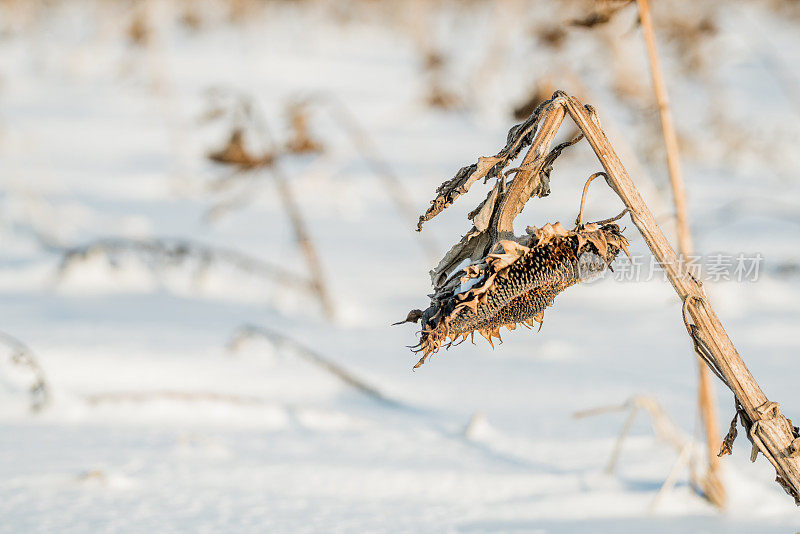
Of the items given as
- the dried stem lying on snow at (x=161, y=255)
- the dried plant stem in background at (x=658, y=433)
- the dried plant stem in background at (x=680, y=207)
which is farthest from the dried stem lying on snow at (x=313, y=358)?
the dried plant stem in background at (x=680, y=207)

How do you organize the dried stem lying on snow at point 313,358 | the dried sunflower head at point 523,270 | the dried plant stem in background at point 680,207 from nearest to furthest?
the dried sunflower head at point 523,270 → the dried plant stem in background at point 680,207 → the dried stem lying on snow at point 313,358

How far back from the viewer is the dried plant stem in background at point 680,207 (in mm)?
1212

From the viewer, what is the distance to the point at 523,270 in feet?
2.56

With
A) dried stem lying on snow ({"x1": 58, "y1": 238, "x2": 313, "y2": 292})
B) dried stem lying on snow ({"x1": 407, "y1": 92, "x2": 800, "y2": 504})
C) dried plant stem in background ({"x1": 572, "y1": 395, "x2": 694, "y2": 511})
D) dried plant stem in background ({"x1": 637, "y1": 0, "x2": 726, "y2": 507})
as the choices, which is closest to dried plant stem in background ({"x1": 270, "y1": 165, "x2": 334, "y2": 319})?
dried stem lying on snow ({"x1": 58, "y1": 238, "x2": 313, "y2": 292})

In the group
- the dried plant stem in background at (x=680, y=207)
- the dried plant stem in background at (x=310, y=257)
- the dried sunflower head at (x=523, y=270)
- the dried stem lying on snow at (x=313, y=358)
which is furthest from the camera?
the dried plant stem in background at (x=310, y=257)

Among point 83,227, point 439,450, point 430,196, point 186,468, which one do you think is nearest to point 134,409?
point 186,468

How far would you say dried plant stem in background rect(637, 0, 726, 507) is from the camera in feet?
3.98

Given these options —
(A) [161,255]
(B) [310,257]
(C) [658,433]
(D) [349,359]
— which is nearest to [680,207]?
(C) [658,433]

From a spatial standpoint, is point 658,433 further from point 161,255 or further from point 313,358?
point 161,255

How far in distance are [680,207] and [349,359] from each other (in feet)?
4.65

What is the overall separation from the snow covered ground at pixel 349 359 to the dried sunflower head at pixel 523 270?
62 centimetres

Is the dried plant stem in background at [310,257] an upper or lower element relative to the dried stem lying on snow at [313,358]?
upper

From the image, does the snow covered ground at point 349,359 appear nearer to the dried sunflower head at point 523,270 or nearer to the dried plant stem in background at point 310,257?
the dried plant stem in background at point 310,257

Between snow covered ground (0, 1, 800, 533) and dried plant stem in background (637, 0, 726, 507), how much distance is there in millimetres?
56
